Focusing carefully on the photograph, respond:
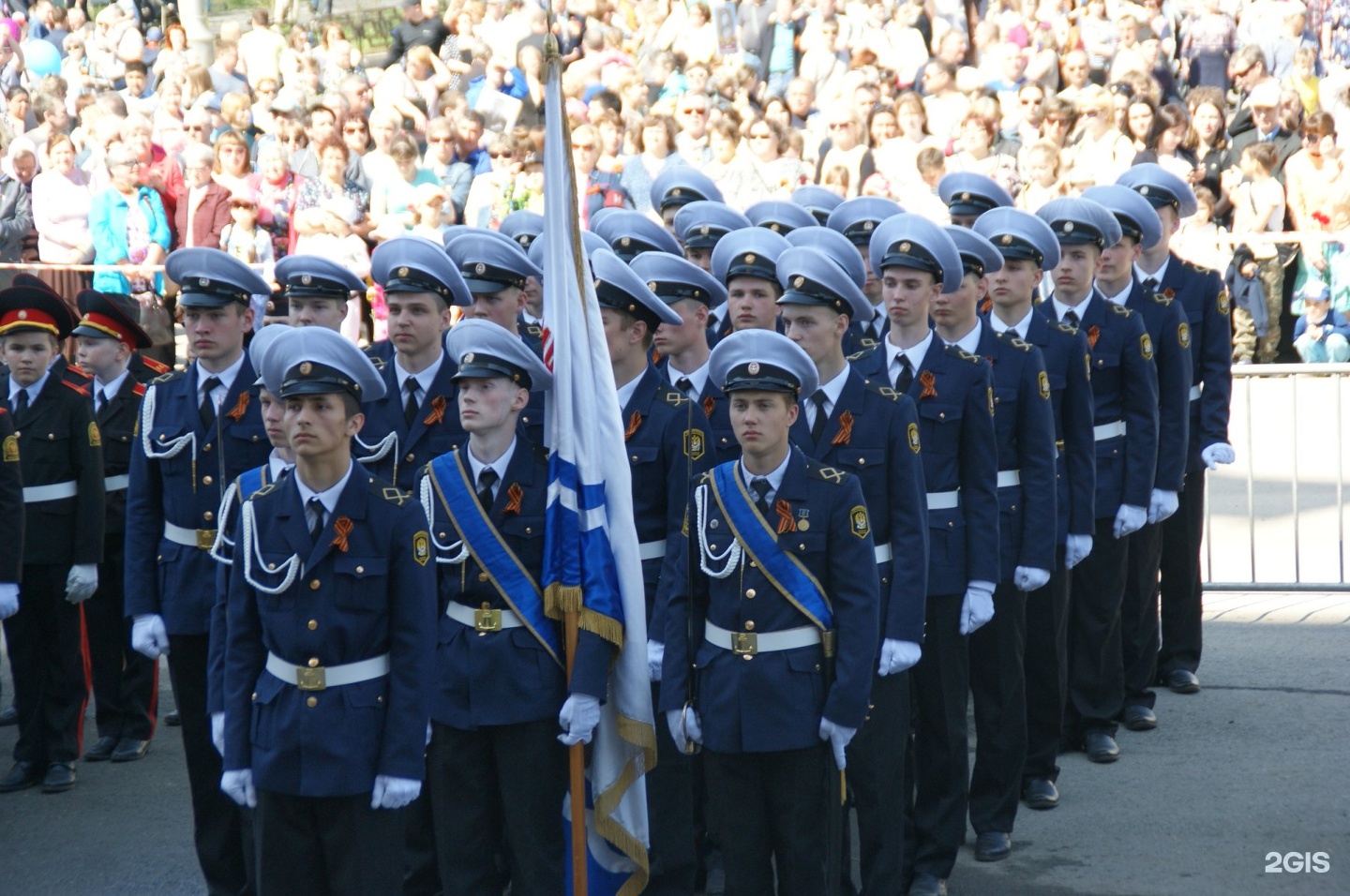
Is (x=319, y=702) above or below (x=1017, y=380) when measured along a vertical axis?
below

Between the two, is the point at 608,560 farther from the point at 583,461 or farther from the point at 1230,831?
the point at 1230,831

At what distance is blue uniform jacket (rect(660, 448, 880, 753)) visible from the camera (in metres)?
4.89

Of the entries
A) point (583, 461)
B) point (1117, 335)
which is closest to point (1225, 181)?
point (1117, 335)

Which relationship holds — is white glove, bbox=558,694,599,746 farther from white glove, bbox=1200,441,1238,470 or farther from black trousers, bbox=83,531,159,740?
white glove, bbox=1200,441,1238,470

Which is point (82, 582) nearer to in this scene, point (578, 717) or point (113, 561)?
point (113, 561)

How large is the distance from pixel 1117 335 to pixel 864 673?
2.76 m

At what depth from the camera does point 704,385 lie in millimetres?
6176

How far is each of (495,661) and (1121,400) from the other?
315cm

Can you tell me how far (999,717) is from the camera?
20.5 feet

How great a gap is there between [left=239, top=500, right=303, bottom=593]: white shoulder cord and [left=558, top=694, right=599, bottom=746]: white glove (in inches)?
34.1

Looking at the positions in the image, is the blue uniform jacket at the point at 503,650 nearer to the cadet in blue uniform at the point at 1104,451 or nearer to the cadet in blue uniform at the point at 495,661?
the cadet in blue uniform at the point at 495,661

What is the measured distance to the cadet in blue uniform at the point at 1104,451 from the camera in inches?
282

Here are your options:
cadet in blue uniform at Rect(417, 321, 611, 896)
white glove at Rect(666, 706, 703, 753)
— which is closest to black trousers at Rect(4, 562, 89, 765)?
cadet in blue uniform at Rect(417, 321, 611, 896)

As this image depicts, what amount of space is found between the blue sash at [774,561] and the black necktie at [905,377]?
3.75 feet
